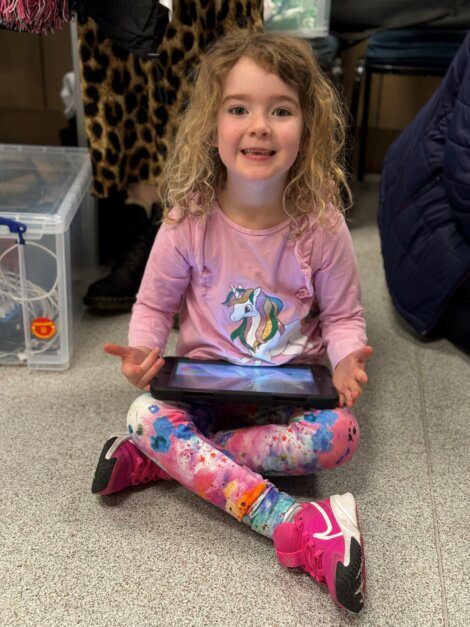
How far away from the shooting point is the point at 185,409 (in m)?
0.98

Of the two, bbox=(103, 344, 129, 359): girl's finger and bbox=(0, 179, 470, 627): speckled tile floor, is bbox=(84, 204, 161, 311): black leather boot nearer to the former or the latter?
bbox=(0, 179, 470, 627): speckled tile floor

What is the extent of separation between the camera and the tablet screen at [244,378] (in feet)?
3.07

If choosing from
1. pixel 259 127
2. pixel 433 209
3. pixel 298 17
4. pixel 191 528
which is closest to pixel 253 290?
pixel 259 127

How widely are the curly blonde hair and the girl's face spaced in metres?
0.02

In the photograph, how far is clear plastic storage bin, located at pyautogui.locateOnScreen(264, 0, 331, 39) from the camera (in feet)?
5.35

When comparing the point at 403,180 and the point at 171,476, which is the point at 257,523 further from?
the point at 403,180

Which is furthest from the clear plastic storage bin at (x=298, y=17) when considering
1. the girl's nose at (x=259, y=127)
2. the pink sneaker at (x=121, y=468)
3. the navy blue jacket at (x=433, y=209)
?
the pink sneaker at (x=121, y=468)

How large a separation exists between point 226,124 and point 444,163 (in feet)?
1.73

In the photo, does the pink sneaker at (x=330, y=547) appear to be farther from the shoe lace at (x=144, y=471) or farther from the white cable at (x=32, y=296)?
the white cable at (x=32, y=296)

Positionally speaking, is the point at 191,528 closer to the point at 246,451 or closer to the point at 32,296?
the point at 246,451

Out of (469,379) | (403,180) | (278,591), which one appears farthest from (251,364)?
(403,180)

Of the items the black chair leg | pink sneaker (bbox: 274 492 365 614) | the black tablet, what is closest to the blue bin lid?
the black tablet

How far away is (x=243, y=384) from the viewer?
95 cm

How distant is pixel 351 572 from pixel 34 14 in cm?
99
